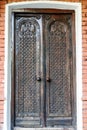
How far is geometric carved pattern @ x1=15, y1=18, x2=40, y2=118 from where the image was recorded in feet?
13.8

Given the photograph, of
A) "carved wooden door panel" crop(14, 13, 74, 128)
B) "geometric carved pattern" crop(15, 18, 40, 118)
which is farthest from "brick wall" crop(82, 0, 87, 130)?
"geometric carved pattern" crop(15, 18, 40, 118)

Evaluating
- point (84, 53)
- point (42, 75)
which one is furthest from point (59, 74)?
point (84, 53)

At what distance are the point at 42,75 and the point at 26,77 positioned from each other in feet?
0.78

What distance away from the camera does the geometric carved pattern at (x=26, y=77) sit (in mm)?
4219

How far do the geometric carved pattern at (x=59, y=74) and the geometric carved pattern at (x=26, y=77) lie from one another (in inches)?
8.1

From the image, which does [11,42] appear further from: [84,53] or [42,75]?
[84,53]

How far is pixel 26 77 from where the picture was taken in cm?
423

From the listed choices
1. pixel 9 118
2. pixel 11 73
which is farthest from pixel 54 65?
pixel 9 118

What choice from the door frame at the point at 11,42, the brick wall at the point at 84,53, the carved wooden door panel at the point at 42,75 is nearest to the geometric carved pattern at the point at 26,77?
the carved wooden door panel at the point at 42,75

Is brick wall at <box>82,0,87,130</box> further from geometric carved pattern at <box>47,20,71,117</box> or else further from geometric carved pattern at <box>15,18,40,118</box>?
geometric carved pattern at <box>15,18,40,118</box>

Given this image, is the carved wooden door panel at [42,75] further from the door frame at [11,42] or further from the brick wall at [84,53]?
the brick wall at [84,53]

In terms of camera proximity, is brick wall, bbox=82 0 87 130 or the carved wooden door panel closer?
brick wall, bbox=82 0 87 130

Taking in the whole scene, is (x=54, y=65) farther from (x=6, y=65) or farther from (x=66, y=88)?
(x=6, y=65)

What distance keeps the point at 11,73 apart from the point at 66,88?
835 mm
